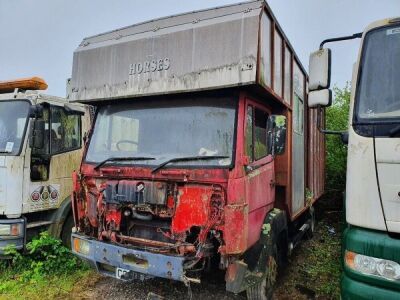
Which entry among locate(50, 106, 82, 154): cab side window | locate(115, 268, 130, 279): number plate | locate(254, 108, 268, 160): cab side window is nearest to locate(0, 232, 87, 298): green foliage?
locate(50, 106, 82, 154): cab side window

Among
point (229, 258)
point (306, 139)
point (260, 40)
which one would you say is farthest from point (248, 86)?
point (306, 139)

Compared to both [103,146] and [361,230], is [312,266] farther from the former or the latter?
[103,146]

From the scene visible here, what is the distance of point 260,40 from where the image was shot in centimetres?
350

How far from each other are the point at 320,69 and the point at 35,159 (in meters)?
3.79

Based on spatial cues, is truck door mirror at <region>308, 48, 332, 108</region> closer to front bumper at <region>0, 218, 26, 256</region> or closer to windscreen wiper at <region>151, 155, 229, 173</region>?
windscreen wiper at <region>151, 155, 229, 173</region>

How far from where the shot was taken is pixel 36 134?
16.0 ft

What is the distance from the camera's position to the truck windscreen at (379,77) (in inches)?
109

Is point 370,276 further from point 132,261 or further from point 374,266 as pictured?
point 132,261

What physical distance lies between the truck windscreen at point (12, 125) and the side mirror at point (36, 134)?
0.20 meters

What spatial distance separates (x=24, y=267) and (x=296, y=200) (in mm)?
3744

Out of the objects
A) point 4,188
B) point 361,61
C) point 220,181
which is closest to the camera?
point 361,61

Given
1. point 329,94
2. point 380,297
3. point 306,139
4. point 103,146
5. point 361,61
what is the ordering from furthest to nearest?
1. point 306,139
2. point 103,146
3. point 329,94
4. point 361,61
5. point 380,297

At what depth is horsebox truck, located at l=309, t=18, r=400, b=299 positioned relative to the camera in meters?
2.56

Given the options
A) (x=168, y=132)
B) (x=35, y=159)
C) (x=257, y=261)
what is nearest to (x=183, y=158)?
(x=168, y=132)
